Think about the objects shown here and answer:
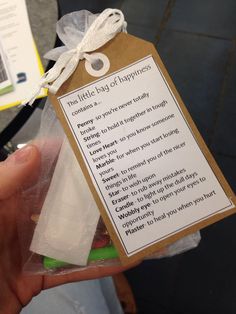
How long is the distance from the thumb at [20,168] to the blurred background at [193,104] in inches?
6.6

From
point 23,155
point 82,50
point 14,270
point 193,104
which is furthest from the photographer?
point 193,104

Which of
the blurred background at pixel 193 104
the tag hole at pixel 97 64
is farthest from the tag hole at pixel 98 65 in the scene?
the blurred background at pixel 193 104

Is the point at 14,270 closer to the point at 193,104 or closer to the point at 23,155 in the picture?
the point at 23,155

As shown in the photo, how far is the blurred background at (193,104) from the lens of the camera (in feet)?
3.50

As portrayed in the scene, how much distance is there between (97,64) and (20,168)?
0.22 metres

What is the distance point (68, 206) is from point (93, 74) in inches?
8.1

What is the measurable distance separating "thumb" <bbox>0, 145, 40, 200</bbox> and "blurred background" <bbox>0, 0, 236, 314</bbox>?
0.55 feet

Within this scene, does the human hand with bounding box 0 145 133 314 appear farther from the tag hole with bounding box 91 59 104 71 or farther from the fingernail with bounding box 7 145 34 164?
the tag hole with bounding box 91 59 104 71

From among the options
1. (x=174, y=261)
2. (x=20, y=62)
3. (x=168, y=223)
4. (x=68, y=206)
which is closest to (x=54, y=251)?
(x=68, y=206)

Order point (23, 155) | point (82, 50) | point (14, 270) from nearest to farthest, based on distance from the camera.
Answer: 1. point (82, 50)
2. point (23, 155)
3. point (14, 270)

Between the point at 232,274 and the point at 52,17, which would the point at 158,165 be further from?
the point at 232,274

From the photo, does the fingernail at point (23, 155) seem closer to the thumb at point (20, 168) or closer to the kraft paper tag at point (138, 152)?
the thumb at point (20, 168)

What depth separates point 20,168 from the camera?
0.58 m

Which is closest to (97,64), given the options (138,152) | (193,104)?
(138,152)
